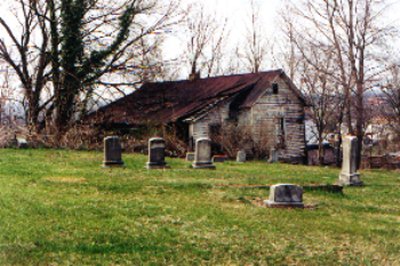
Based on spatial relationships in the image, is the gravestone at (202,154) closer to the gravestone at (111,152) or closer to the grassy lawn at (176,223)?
the gravestone at (111,152)

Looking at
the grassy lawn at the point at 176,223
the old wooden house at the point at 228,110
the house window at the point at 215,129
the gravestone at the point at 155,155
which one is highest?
the old wooden house at the point at 228,110

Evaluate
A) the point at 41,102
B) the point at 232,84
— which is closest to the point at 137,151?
the point at 41,102

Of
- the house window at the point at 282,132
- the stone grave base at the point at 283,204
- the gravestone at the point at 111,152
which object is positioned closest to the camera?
the stone grave base at the point at 283,204

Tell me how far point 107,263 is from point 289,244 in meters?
3.07

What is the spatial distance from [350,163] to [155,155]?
6283 millimetres

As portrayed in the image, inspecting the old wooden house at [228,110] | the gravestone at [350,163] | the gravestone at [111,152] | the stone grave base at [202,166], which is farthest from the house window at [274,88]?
the gravestone at [111,152]

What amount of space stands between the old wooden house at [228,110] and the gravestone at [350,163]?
15.0 meters

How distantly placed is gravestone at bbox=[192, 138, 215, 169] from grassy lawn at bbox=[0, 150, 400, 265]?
3297 millimetres

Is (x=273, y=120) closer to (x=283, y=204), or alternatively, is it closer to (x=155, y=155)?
(x=155, y=155)

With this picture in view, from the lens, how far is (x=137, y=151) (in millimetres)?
29203

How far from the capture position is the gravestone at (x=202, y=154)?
19.1 metres

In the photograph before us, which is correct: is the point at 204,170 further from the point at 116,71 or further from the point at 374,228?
the point at 116,71

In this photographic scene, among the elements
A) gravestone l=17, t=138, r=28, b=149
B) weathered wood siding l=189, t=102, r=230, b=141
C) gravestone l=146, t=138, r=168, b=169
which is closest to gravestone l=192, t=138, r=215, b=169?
gravestone l=146, t=138, r=168, b=169

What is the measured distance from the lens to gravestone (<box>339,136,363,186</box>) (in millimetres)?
16766
